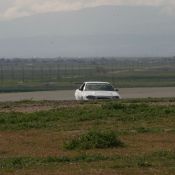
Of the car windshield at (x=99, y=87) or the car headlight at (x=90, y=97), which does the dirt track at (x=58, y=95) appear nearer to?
the car windshield at (x=99, y=87)

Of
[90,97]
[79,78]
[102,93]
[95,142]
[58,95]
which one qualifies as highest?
[102,93]

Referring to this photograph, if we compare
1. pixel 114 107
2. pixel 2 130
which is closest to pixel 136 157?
pixel 2 130

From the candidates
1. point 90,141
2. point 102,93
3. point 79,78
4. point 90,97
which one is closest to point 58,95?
point 102,93

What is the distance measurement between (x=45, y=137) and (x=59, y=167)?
595 centimetres

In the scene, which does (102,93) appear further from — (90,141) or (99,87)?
(90,141)

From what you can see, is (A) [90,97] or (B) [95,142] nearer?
(B) [95,142]

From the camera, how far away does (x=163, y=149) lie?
1490 cm

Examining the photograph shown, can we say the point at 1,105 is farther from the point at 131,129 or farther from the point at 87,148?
the point at 87,148

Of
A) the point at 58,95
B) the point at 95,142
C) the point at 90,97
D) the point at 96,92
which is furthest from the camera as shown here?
the point at 58,95

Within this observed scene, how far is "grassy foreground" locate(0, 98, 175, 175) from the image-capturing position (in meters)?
12.1

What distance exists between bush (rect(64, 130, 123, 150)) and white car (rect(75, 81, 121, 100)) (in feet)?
56.8

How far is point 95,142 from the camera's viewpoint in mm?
15492

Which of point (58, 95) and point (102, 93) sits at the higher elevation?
point (102, 93)

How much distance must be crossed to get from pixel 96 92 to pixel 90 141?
59.1ft
